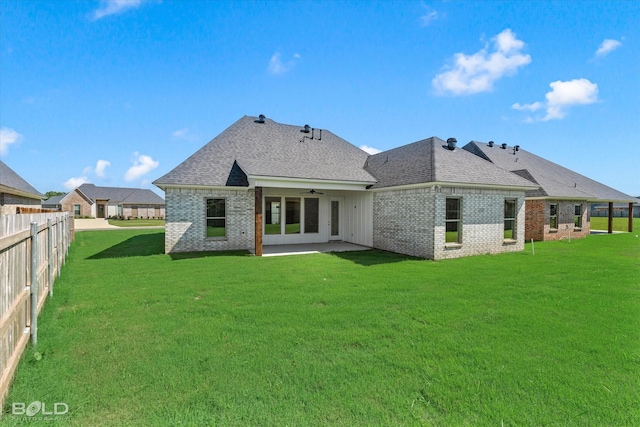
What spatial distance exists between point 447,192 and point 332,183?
4.62 meters

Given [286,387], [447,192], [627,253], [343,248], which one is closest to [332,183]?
[343,248]

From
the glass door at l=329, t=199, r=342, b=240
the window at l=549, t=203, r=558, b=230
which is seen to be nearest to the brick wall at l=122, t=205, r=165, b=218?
the glass door at l=329, t=199, r=342, b=240

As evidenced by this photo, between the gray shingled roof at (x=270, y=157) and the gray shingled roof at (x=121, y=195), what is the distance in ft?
151

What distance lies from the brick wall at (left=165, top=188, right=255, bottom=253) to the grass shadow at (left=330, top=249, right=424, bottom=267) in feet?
14.0

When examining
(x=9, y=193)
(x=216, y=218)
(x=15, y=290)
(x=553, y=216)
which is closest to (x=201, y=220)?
(x=216, y=218)

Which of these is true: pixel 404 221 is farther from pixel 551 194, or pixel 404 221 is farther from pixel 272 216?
pixel 551 194

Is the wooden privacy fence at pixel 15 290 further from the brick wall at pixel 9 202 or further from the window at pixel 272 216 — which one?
the brick wall at pixel 9 202

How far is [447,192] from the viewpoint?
37.1ft

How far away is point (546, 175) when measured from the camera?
21219 millimetres

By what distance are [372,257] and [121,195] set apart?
2264 inches

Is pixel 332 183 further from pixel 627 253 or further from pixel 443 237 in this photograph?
pixel 627 253

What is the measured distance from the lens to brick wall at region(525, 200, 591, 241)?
1803 cm

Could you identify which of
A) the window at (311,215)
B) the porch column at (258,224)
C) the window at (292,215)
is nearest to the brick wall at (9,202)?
the window at (292,215)

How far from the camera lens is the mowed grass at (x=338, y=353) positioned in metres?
2.93
